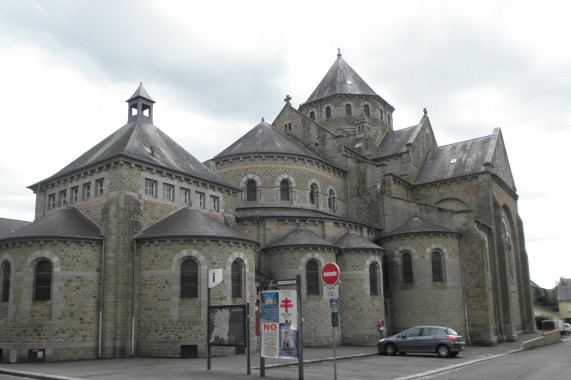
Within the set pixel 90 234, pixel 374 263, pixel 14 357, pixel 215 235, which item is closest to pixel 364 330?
pixel 374 263

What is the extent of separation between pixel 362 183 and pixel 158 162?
17.4 metres

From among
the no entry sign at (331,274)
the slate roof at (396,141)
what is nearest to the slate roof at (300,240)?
the no entry sign at (331,274)

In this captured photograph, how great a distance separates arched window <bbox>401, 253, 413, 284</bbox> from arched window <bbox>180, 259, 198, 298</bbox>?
15264 millimetres

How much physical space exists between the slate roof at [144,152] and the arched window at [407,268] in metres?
12.8

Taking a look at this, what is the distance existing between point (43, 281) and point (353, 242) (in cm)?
1722

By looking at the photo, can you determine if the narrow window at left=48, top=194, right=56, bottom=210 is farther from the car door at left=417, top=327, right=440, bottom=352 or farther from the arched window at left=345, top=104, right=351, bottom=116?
the arched window at left=345, top=104, right=351, bottom=116

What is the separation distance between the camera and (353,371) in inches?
683

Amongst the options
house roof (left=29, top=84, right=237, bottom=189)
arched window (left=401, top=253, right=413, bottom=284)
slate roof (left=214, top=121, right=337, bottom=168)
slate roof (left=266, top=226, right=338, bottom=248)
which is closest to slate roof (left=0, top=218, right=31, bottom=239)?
house roof (left=29, top=84, right=237, bottom=189)

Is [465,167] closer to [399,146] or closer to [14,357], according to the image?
[399,146]

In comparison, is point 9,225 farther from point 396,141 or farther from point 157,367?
point 396,141

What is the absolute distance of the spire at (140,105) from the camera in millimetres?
29578

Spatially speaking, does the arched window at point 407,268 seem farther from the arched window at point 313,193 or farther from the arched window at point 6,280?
the arched window at point 6,280

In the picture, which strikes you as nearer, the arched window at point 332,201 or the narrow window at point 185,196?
the narrow window at point 185,196

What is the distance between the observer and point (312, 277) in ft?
94.4
